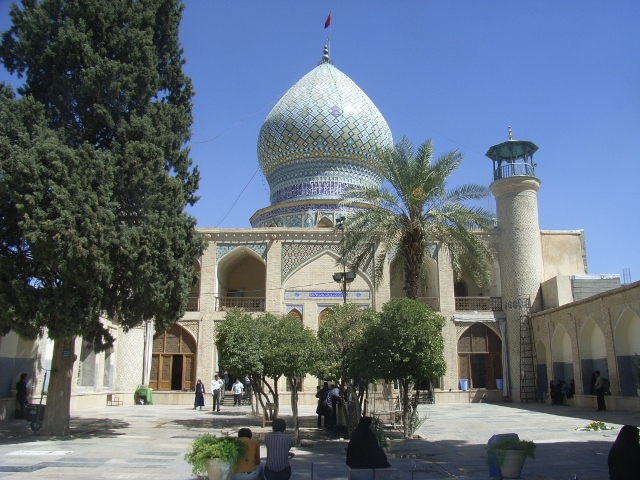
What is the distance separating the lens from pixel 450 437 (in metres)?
12.5

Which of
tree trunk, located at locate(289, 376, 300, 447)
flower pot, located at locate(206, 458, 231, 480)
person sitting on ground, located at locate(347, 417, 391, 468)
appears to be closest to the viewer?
person sitting on ground, located at locate(347, 417, 391, 468)

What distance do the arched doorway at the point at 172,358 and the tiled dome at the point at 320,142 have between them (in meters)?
7.96

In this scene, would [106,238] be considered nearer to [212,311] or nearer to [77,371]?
[77,371]

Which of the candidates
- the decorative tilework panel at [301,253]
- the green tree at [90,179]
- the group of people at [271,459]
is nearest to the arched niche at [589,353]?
the decorative tilework panel at [301,253]

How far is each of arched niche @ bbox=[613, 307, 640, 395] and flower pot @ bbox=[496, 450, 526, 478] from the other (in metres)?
11.5

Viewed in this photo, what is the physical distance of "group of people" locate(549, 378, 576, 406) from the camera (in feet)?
68.8

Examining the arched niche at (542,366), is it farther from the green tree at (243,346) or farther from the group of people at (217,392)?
the green tree at (243,346)

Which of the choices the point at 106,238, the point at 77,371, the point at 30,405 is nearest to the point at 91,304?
the point at 106,238

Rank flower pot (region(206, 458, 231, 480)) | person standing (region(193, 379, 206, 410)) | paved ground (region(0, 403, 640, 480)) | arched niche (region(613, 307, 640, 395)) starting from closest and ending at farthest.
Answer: flower pot (region(206, 458, 231, 480)) < paved ground (region(0, 403, 640, 480)) < arched niche (region(613, 307, 640, 395)) < person standing (region(193, 379, 206, 410))

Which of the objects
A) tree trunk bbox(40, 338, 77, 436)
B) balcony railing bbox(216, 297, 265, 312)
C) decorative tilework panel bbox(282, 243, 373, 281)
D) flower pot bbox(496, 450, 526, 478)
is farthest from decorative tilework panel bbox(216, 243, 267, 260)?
flower pot bbox(496, 450, 526, 478)

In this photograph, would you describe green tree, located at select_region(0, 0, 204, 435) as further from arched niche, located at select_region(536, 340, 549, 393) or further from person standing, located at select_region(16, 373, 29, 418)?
arched niche, located at select_region(536, 340, 549, 393)

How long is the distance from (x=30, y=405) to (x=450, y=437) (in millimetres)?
10139

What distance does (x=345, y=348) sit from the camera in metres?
12.2

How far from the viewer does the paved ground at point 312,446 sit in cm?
846
